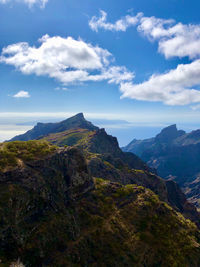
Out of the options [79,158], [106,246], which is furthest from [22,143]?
[106,246]

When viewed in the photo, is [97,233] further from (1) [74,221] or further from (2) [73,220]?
(2) [73,220]

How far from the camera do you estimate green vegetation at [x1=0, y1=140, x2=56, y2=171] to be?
212 feet

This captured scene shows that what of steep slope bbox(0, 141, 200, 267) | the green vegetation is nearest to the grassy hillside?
steep slope bbox(0, 141, 200, 267)

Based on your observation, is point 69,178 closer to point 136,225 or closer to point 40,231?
point 40,231

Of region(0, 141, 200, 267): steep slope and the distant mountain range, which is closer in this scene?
region(0, 141, 200, 267): steep slope

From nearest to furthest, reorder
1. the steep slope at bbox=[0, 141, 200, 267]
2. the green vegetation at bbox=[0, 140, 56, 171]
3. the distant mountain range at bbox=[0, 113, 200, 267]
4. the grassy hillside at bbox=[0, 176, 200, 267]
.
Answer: the grassy hillside at bbox=[0, 176, 200, 267] → the steep slope at bbox=[0, 141, 200, 267] → the distant mountain range at bbox=[0, 113, 200, 267] → the green vegetation at bbox=[0, 140, 56, 171]

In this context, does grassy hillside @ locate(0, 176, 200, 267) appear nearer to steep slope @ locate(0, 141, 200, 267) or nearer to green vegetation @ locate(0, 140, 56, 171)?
steep slope @ locate(0, 141, 200, 267)

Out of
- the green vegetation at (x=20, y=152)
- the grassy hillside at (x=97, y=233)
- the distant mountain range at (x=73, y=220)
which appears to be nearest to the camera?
the grassy hillside at (x=97, y=233)

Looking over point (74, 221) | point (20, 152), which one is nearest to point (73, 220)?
point (74, 221)

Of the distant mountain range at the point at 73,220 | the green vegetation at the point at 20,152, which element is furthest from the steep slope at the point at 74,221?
the green vegetation at the point at 20,152

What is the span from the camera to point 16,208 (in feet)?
173

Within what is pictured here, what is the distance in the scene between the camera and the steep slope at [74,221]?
51156 millimetres

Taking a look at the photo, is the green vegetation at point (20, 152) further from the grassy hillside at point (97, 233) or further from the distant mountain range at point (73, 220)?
the grassy hillside at point (97, 233)

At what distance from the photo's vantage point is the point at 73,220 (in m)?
64.8
